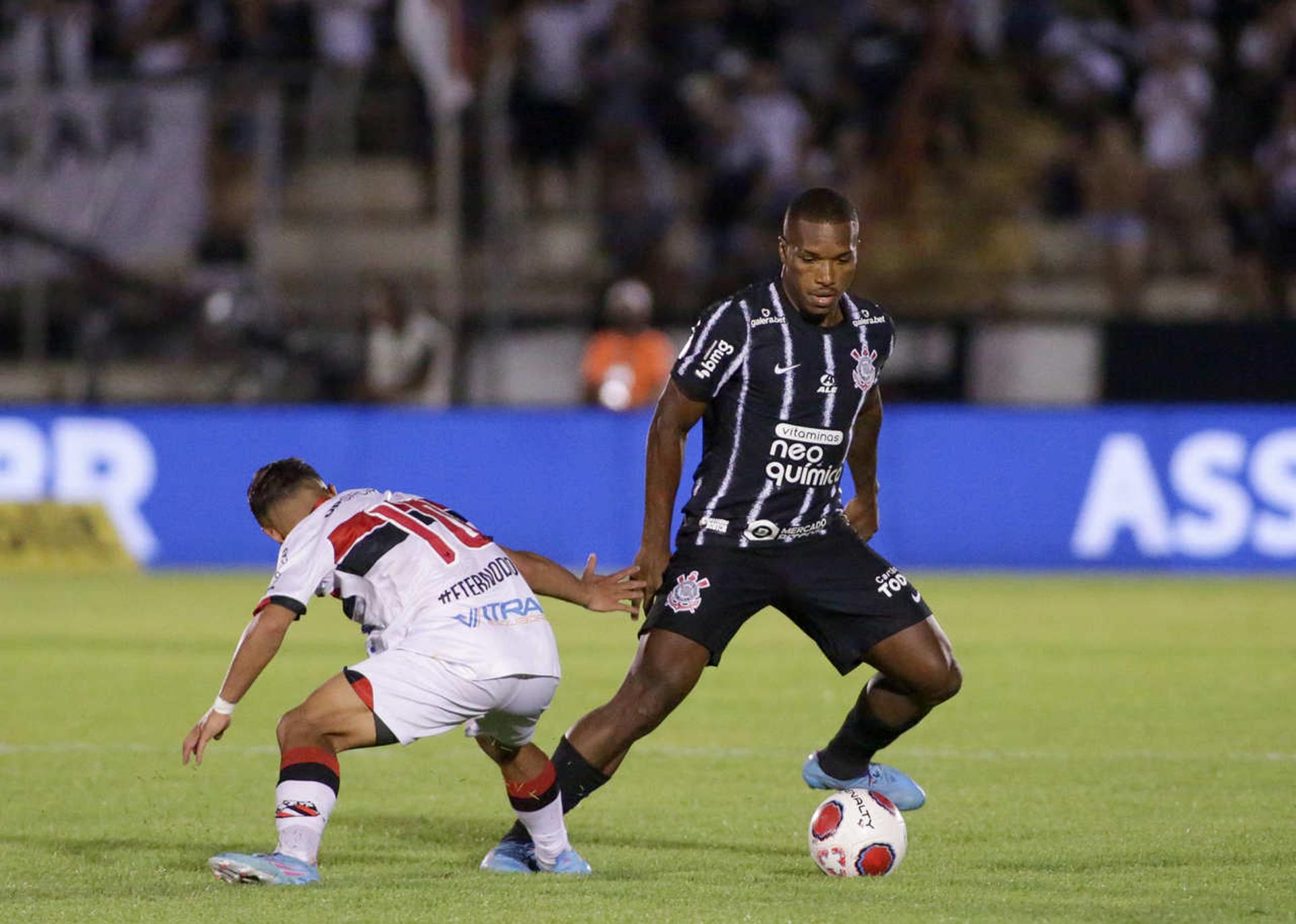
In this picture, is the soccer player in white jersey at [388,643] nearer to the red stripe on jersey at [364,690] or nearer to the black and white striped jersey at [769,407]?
the red stripe on jersey at [364,690]

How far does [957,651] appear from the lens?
1278cm

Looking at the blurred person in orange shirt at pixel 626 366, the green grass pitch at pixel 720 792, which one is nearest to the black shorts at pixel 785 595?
the green grass pitch at pixel 720 792

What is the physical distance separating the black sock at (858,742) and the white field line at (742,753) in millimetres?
1602

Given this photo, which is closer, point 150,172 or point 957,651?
point 957,651

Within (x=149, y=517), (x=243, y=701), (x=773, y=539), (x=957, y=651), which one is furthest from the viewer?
(x=149, y=517)

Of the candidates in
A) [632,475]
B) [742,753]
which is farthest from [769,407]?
[632,475]

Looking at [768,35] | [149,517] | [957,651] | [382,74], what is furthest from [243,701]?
[768,35]

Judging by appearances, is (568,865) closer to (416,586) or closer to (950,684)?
(416,586)

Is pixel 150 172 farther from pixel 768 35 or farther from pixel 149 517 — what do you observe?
pixel 768 35

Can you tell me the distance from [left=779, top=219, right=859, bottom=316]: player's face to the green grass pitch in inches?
68.2

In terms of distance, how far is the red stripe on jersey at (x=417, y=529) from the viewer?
622 cm

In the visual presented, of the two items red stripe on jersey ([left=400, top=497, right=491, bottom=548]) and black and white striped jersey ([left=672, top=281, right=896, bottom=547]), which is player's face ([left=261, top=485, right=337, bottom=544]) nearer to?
red stripe on jersey ([left=400, top=497, right=491, bottom=548])

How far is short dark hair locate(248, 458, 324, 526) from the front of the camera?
20.8 ft

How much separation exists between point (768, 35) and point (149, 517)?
831 centimetres
